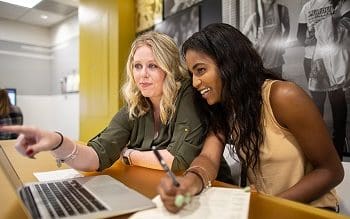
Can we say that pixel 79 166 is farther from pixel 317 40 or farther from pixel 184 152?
pixel 317 40

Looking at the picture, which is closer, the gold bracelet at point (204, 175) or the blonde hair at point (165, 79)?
the gold bracelet at point (204, 175)

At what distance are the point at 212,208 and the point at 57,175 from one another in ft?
1.92

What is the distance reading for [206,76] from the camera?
1.08m

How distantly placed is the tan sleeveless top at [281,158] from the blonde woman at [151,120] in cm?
25

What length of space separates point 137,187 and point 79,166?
0.30 m

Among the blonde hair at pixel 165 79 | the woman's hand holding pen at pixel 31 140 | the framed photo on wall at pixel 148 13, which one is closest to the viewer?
the woman's hand holding pen at pixel 31 140

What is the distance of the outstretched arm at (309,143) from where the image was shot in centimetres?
93

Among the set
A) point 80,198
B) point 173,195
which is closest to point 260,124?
point 173,195

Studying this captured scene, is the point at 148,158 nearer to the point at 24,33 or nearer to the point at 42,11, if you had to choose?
the point at 42,11

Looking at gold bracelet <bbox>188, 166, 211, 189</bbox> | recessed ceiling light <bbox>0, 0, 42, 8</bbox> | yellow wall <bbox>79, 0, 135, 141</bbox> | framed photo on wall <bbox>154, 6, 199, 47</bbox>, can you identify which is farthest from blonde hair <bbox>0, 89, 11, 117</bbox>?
gold bracelet <bbox>188, 166, 211, 189</bbox>

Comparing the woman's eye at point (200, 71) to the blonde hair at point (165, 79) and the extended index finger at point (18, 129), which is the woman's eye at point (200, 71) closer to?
the blonde hair at point (165, 79)

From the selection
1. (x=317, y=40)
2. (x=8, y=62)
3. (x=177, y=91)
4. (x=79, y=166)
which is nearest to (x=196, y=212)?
(x=79, y=166)

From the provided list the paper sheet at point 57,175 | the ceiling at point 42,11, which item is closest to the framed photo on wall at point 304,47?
the paper sheet at point 57,175

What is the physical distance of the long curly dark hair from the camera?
1020mm
